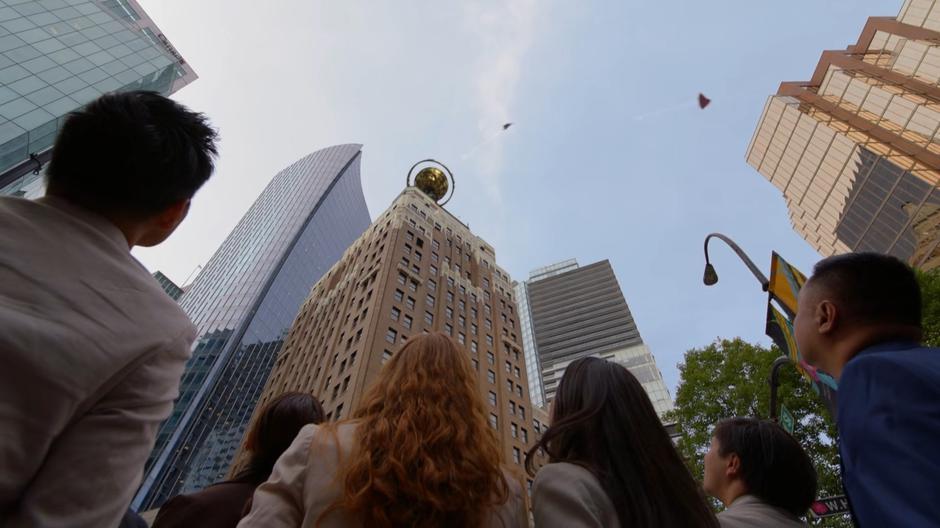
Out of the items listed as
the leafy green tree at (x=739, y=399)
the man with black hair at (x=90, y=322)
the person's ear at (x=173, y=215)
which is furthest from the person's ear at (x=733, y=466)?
the leafy green tree at (x=739, y=399)

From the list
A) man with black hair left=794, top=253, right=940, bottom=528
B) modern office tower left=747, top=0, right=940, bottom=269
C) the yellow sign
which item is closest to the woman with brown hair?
man with black hair left=794, top=253, right=940, bottom=528

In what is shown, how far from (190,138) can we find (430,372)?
5.92 ft

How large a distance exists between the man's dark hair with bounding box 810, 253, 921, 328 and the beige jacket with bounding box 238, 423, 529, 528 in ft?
7.79

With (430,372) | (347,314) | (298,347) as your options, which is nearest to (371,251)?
(347,314)

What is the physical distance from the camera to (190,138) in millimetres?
2207

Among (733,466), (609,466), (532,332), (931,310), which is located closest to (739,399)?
(931,310)

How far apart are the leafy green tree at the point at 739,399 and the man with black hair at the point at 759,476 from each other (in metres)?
14.5

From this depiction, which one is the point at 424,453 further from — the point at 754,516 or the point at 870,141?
the point at 870,141

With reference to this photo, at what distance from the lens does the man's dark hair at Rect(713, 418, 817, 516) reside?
3.46 m

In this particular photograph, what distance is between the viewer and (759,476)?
3.53 m

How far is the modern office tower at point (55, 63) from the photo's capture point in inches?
865

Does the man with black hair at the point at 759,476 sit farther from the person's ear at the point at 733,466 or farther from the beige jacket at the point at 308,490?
the beige jacket at the point at 308,490

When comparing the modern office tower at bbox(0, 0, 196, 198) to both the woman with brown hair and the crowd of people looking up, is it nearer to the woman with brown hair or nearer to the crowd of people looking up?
the crowd of people looking up

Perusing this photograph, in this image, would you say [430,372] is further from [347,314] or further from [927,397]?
[347,314]
